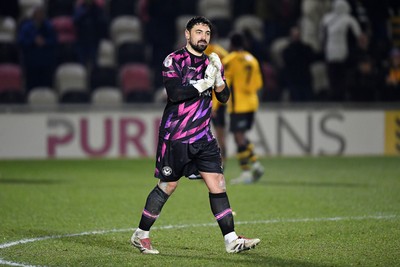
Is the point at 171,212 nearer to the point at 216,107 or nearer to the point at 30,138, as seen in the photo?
the point at 216,107

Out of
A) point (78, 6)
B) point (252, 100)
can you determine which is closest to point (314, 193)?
point (252, 100)

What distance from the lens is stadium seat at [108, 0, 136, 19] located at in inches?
730

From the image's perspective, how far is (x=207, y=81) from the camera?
672cm

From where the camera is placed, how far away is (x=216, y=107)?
12.7 meters

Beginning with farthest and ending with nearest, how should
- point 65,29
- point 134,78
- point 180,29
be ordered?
point 180,29 → point 65,29 → point 134,78

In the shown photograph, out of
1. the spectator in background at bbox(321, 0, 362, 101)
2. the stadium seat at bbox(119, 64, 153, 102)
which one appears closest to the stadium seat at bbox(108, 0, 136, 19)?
the stadium seat at bbox(119, 64, 153, 102)

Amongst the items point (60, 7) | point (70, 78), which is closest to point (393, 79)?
point (70, 78)

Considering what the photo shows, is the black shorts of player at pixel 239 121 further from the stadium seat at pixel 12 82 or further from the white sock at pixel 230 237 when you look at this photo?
the white sock at pixel 230 237

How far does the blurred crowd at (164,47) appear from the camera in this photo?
16906mm

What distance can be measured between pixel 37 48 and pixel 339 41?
552 centimetres

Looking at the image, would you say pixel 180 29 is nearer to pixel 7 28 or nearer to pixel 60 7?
pixel 60 7

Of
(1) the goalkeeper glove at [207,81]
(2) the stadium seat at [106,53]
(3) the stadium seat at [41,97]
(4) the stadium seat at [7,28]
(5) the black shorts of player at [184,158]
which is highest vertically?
(4) the stadium seat at [7,28]

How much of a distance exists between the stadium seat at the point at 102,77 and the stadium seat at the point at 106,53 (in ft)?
2.44

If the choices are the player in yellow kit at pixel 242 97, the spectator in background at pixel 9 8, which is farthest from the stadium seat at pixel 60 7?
the player in yellow kit at pixel 242 97
